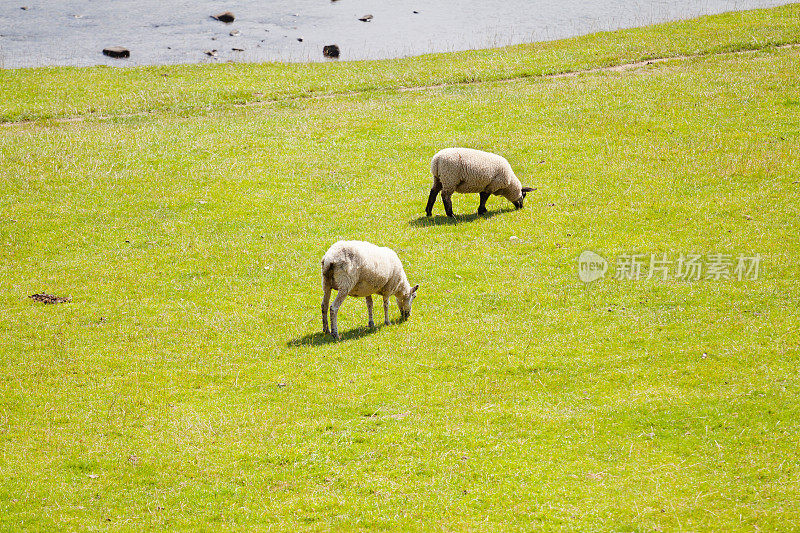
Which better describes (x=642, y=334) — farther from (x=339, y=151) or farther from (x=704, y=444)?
(x=339, y=151)

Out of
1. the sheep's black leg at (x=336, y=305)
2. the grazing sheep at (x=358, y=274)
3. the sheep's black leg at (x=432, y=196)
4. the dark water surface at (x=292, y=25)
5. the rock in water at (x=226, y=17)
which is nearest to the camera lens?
the grazing sheep at (x=358, y=274)

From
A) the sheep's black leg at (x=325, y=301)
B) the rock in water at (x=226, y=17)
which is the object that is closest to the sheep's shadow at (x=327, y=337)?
the sheep's black leg at (x=325, y=301)

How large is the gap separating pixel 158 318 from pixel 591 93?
2416 centimetres

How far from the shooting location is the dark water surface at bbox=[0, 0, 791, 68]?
2233 inches

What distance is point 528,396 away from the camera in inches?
607

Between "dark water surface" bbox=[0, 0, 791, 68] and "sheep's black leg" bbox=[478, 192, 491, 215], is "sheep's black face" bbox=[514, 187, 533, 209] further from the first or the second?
"dark water surface" bbox=[0, 0, 791, 68]

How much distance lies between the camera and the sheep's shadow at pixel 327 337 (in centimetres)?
1783

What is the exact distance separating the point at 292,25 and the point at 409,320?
2127 inches

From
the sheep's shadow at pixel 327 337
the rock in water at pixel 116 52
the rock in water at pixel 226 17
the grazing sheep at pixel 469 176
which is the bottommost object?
the sheep's shadow at pixel 327 337

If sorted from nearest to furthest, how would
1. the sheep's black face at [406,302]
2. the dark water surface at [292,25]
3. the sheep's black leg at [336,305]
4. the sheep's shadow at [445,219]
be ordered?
→ the sheep's black leg at [336,305] → the sheep's black face at [406,302] → the sheep's shadow at [445,219] → the dark water surface at [292,25]

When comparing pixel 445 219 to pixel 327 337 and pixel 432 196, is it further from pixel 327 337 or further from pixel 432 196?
pixel 327 337

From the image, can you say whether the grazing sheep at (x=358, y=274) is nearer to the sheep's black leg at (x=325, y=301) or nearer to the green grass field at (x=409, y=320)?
the sheep's black leg at (x=325, y=301)

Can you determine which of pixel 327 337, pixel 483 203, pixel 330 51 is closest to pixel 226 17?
pixel 330 51

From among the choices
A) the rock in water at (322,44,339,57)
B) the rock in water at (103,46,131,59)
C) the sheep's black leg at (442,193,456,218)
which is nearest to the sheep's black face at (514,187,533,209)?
the sheep's black leg at (442,193,456,218)
